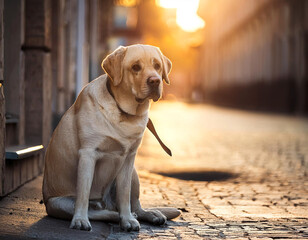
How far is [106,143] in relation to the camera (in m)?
4.22

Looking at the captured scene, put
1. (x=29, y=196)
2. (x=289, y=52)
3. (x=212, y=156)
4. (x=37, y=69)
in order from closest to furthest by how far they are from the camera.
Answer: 1. (x=29, y=196)
2. (x=37, y=69)
3. (x=212, y=156)
4. (x=289, y=52)

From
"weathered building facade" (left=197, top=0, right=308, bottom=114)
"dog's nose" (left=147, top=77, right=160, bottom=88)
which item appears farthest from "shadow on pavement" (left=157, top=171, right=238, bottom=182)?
"weathered building facade" (left=197, top=0, right=308, bottom=114)

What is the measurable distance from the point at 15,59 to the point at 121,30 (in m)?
41.9

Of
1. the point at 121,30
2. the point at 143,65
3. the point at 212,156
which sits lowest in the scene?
the point at 212,156

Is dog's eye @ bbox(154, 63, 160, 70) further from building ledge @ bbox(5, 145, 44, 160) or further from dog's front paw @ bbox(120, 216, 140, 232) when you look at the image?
building ledge @ bbox(5, 145, 44, 160)

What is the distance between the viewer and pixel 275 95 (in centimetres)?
3262

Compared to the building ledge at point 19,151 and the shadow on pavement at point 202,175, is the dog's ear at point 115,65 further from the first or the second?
the shadow on pavement at point 202,175

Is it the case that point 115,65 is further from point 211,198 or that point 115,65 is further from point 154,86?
point 211,198

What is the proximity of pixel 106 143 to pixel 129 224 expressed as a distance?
0.60 metres

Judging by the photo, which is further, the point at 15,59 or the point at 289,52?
the point at 289,52

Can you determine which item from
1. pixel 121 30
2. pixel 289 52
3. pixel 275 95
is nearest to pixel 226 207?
pixel 289 52

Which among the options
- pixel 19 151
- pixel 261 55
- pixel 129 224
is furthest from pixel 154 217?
pixel 261 55

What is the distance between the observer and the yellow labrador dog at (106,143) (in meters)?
4.19

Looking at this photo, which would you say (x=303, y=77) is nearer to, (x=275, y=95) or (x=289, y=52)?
(x=289, y=52)
